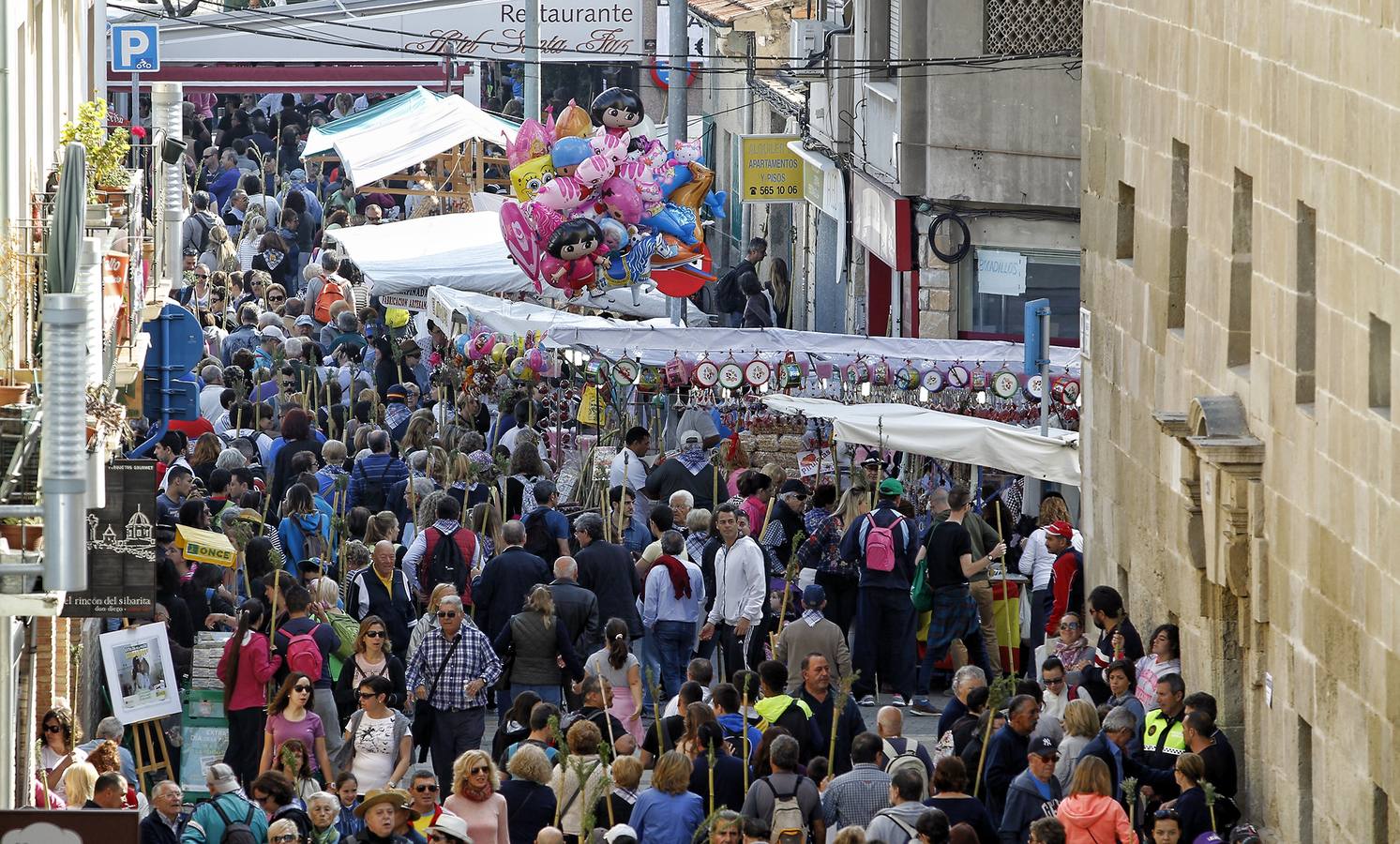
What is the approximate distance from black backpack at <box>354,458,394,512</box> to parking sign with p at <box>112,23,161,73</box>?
13.7m

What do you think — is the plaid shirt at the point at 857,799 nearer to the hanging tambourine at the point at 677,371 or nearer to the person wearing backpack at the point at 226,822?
the person wearing backpack at the point at 226,822

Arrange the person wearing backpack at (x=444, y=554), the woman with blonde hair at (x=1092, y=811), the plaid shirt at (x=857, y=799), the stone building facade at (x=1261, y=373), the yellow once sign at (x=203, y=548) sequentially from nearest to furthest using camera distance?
the woman with blonde hair at (x=1092, y=811), the stone building facade at (x=1261, y=373), the plaid shirt at (x=857, y=799), the yellow once sign at (x=203, y=548), the person wearing backpack at (x=444, y=554)

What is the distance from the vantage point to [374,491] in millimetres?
20250

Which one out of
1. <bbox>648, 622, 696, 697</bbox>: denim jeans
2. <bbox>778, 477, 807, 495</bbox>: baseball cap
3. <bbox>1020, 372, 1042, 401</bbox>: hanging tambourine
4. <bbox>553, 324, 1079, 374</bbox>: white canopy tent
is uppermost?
<bbox>553, 324, 1079, 374</bbox>: white canopy tent

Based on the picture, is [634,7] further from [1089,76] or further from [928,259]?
[1089,76]

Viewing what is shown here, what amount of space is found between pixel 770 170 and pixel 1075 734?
57.0 ft

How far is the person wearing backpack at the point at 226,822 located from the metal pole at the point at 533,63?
72.5 feet

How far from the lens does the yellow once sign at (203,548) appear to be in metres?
15.9

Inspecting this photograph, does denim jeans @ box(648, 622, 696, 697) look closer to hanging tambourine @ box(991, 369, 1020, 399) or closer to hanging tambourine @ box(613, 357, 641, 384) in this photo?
hanging tambourine @ box(991, 369, 1020, 399)

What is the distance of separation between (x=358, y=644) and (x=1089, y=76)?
24.5 feet

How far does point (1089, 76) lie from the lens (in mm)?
19562

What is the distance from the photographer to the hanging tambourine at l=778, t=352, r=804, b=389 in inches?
832

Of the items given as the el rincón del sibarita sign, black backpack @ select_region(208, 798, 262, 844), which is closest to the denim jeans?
black backpack @ select_region(208, 798, 262, 844)

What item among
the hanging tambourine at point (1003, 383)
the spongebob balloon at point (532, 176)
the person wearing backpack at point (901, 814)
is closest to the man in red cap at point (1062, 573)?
the hanging tambourine at point (1003, 383)
